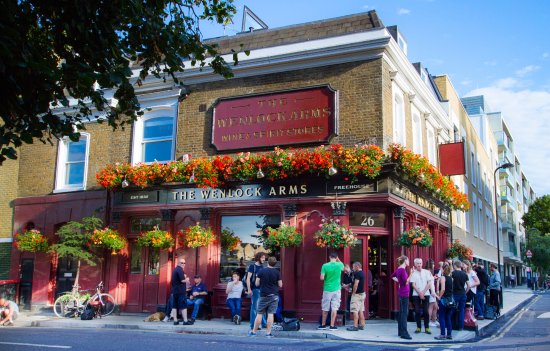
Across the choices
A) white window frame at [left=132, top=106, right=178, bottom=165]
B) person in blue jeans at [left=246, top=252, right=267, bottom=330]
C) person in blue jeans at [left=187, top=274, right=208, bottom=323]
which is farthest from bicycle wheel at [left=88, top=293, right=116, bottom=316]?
person in blue jeans at [left=246, top=252, right=267, bottom=330]

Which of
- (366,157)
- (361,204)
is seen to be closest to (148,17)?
(366,157)

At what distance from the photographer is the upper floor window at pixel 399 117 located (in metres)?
17.2

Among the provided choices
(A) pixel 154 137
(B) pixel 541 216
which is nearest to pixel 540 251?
(B) pixel 541 216

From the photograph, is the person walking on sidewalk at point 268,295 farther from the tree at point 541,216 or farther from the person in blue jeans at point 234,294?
the tree at point 541,216

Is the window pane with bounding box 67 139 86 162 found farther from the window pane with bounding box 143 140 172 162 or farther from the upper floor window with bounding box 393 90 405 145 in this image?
the upper floor window with bounding box 393 90 405 145

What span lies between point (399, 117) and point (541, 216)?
62.7 m

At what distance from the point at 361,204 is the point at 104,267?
8969mm

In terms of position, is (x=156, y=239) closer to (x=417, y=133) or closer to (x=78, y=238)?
(x=78, y=238)

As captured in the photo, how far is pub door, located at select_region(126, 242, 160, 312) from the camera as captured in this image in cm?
1773

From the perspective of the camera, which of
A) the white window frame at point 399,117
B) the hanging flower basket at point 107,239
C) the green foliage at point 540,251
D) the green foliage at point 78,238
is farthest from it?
the green foliage at point 540,251

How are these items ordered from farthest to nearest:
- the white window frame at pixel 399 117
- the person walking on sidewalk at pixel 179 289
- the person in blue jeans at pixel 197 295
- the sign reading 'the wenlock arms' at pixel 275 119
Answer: the white window frame at pixel 399 117 < the sign reading 'the wenlock arms' at pixel 275 119 < the person in blue jeans at pixel 197 295 < the person walking on sidewalk at pixel 179 289

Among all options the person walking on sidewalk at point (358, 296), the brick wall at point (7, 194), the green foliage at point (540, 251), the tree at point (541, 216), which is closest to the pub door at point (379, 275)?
the person walking on sidewalk at point (358, 296)

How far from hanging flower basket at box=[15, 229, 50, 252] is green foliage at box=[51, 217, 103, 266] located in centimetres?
121

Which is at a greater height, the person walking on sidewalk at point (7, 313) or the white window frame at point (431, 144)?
the white window frame at point (431, 144)
